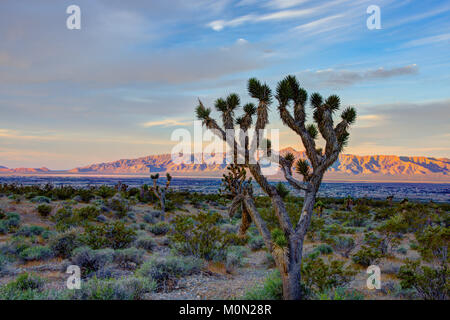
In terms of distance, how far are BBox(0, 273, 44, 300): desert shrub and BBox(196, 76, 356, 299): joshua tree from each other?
5.08 m

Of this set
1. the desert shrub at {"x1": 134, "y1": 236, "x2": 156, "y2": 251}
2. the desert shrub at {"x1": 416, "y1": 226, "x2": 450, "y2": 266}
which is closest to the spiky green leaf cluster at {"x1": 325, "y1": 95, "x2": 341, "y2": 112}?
the desert shrub at {"x1": 416, "y1": 226, "x2": 450, "y2": 266}

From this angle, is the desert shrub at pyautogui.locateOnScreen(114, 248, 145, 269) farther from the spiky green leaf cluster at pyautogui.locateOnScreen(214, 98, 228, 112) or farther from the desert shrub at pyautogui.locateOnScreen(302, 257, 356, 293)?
the spiky green leaf cluster at pyautogui.locateOnScreen(214, 98, 228, 112)

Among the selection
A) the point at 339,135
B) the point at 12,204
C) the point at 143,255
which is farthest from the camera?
the point at 12,204

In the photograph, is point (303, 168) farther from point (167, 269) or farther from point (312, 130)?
point (167, 269)

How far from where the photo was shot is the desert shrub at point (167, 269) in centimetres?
855

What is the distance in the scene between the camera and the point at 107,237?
495 inches

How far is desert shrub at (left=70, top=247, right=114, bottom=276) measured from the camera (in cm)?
990

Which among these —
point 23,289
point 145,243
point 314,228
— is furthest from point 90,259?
point 314,228

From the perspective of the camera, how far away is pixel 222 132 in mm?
7664
